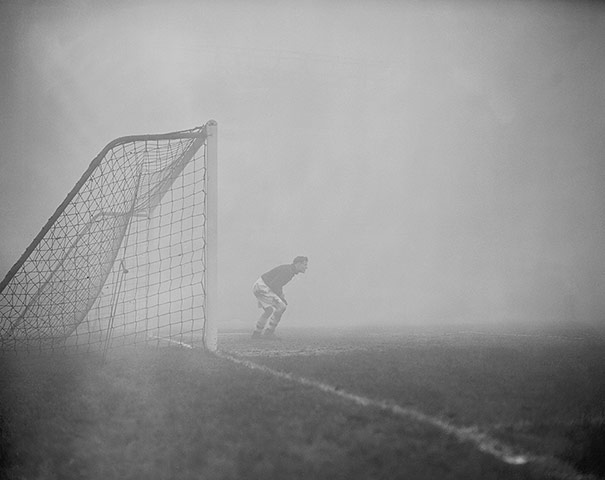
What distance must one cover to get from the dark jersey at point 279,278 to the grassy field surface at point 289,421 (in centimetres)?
389

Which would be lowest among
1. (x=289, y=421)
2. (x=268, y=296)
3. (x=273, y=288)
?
(x=289, y=421)

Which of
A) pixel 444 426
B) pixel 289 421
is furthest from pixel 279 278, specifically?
pixel 444 426

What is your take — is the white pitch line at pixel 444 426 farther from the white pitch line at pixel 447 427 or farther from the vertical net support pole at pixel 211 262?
the vertical net support pole at pixel 211 262

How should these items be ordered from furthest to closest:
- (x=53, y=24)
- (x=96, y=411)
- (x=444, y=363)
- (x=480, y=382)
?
(x=53, y=24)
(x=444, y=363)
(x=480, y=382)
(x=96, y=411)

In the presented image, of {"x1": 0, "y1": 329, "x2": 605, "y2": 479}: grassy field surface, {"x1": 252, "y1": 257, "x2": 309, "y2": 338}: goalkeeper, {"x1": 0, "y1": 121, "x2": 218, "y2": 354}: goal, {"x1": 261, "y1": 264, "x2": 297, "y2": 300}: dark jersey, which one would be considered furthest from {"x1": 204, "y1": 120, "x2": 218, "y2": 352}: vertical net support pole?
{"x1": 261, "y1": 264, "x2": 297, "y2": 300}: dark jersey

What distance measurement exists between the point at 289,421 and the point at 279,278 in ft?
18.4

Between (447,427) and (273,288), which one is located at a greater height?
(273,288)

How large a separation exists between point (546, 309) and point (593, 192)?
5.88 meters

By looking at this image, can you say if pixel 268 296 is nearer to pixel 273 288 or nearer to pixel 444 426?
pixel 273 288

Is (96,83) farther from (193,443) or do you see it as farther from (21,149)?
(193,443)

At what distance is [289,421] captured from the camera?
203 cm

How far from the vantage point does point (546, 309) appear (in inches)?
689

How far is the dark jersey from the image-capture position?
24.9 feet

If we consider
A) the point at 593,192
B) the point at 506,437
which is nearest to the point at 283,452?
the point at 506,437
